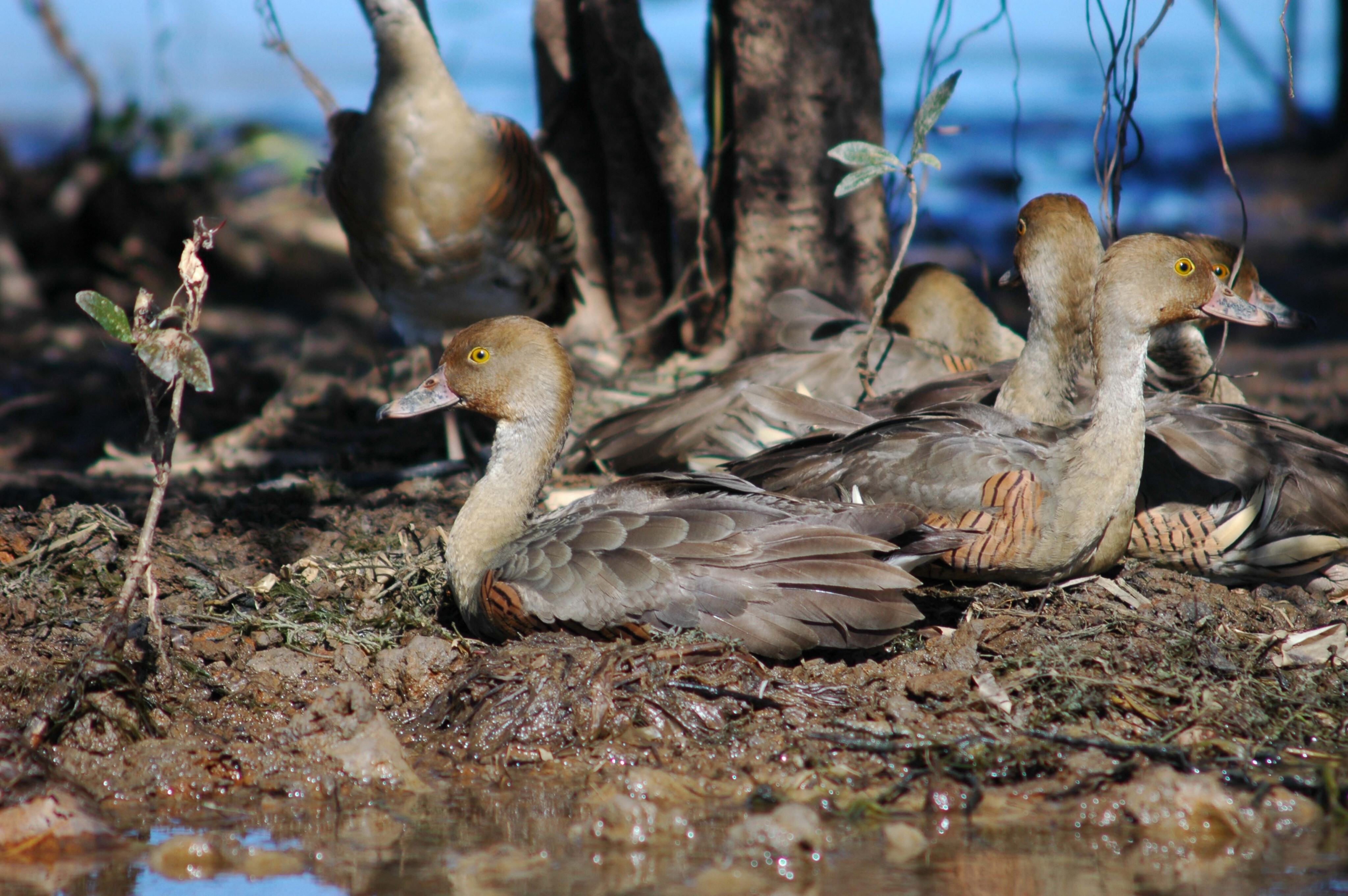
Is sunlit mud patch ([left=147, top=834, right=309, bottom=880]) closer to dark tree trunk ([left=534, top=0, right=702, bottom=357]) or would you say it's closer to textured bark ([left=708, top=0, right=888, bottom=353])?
textured bark ([left=708, top=0, right=888, bottom=353])

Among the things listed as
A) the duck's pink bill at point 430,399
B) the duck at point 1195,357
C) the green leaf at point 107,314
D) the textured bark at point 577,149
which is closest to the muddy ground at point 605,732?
the duck's pink bill at point 430,399

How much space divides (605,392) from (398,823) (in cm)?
410

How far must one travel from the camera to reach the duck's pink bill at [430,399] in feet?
16.0

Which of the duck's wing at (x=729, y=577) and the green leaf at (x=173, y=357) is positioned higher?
the green leaf at (x=173, y=357)

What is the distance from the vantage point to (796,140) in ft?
22.1

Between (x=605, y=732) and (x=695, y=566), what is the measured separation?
63 centimetres

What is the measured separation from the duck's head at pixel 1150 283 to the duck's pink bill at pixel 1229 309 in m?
0.05

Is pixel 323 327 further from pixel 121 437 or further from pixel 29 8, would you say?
pixel 29 8

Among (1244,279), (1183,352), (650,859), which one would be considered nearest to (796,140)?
(1183,352)

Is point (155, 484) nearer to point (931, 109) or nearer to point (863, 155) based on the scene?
point (863, 155)

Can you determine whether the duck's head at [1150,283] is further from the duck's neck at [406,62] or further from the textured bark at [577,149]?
the textured bark at [577,149]

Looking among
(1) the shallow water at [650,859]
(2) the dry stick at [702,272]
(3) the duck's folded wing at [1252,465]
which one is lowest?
(1) the shallow water at [650,859]

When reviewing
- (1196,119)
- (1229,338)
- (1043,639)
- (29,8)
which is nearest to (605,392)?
(1043,639)

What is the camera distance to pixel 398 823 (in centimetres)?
335
